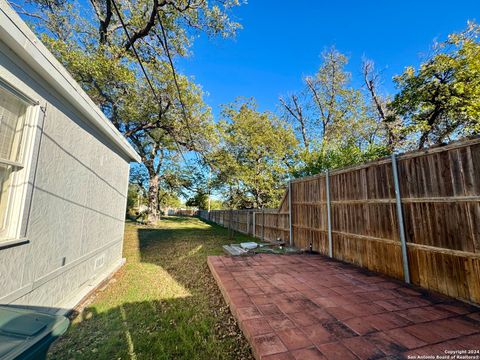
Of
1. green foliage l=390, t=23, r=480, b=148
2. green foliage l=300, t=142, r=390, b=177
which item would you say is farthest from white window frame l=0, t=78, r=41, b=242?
green foliage l=390, t=23, r=480, b=148

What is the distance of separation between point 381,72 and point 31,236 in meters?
18.0

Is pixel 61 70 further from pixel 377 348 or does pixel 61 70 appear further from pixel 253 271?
pixel 377 348

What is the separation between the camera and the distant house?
2.24 meters

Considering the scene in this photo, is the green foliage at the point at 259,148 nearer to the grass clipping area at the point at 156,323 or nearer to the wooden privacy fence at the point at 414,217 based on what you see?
the wooden privacy fence at the point at 414,217

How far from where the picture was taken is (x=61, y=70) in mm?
2871

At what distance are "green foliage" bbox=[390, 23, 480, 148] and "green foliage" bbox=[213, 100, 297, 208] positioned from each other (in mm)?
7046

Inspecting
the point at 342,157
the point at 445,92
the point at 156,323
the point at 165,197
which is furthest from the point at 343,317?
the point at 165,197

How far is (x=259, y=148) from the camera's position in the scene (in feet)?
52.0

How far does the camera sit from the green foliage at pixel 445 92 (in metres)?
8.02

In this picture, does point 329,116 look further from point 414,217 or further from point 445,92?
point 414,217

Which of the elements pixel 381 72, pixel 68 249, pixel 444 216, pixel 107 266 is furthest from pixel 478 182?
pixel 381 72

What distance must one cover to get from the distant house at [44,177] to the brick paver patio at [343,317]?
245 centimetres

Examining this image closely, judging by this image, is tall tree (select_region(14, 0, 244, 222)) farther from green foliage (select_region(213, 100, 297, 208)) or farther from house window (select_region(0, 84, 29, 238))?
house window (select_region(0, 84, 29, 238))

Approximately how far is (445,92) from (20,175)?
43.6ft
